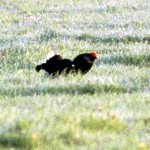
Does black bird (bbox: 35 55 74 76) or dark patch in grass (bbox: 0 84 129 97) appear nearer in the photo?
dark patch in grass (bbox: 0 84 129 97)

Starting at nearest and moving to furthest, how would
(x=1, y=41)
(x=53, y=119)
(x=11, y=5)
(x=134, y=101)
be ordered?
(x=53, y=119), (x=134, y=101), (x=1, y=41), (x=11, y=5)

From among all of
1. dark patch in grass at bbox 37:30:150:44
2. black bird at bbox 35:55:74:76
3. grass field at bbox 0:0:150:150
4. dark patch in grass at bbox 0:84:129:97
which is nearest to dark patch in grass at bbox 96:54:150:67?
grass field at bbox 0:0:150:150

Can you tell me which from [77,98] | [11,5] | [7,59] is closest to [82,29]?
[7,59]

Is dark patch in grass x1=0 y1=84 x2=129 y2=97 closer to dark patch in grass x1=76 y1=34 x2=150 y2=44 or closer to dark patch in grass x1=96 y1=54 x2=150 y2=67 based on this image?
dark patch in grass x1=96 y1=54 x2=150 y2=67

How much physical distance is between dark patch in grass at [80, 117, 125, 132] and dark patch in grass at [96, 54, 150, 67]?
5.78 meters

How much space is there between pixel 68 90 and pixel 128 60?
12.5 feet

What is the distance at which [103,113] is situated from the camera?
7.39m

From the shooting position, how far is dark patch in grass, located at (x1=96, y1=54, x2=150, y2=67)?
12852 mm

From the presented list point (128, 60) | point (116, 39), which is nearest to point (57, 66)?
point (128, 60)

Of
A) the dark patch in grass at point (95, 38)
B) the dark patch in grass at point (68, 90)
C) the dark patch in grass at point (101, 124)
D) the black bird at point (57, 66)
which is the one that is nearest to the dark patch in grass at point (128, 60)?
the black bird at point (57, 66)

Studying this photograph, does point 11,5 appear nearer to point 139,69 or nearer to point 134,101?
point 139,69

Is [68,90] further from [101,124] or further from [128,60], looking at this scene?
[128,60]

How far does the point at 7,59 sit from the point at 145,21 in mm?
6756

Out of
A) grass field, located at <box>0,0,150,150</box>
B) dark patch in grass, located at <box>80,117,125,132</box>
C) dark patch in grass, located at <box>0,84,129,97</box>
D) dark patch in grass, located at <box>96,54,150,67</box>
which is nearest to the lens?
grass field, located at <box>0,0,150,150</box>
